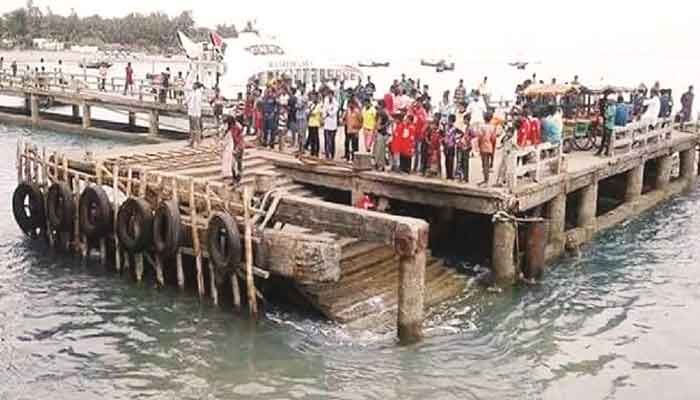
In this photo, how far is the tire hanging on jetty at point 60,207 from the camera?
2083cm

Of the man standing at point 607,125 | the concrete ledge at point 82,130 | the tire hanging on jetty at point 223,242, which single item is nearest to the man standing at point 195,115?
the tire hanging on jetty at point 223,242

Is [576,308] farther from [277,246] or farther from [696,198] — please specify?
[696,198]

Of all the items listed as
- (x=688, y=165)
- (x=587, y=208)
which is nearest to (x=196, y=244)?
(x=587, y=208)

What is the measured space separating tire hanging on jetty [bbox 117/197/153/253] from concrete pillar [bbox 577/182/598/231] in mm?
12275

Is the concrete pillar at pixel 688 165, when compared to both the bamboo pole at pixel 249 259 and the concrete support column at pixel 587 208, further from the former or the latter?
the bamboo pole at pixel 249 259

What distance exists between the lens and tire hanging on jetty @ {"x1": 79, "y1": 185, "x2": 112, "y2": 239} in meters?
19.9

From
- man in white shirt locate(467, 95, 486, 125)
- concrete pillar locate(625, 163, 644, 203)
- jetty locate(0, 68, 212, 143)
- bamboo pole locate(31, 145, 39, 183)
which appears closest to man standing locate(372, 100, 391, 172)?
man in white shirt locate(467, 95, 486, 125)

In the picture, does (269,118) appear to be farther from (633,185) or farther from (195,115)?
(633,185)

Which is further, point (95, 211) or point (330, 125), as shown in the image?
point (330, 125)

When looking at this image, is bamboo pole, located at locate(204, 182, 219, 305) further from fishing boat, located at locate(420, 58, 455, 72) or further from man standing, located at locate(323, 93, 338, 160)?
fishing boat, located at locate(420, 58, 455, 72)

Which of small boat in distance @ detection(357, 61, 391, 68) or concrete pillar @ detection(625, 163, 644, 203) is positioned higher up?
small boat in distance @ detection(357, 61, 391, 68)

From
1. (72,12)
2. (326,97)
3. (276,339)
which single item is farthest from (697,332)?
(72,12)

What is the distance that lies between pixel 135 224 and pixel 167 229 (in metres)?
1.05

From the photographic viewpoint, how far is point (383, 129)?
69.3 ft
